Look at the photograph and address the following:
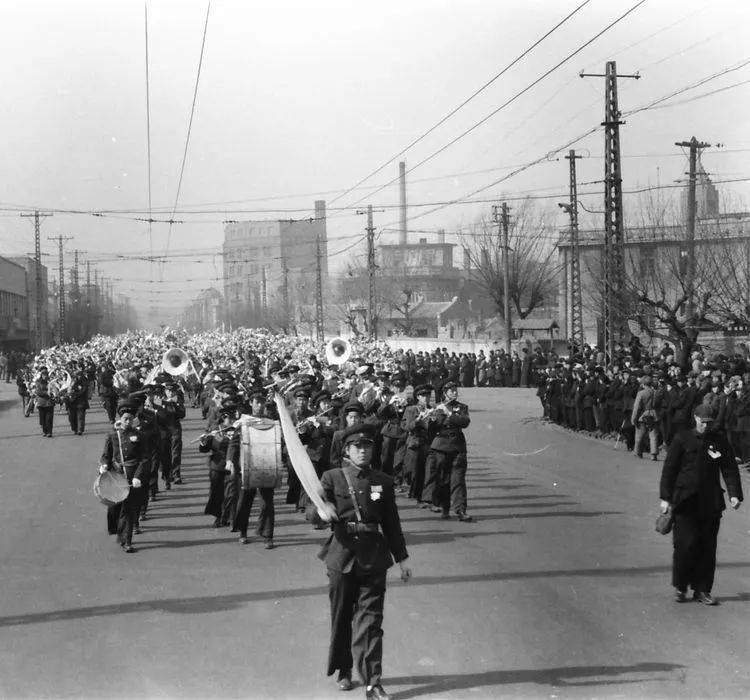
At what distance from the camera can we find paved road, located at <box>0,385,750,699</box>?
6.36 metres

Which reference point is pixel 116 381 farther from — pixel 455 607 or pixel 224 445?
pixel 455 607

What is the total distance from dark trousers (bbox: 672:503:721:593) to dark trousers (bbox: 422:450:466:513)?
158 inches

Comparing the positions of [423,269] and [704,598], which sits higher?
[423,269]

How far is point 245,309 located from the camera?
128875 mm

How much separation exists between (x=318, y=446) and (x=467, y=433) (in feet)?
37.5

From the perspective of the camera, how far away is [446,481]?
41.4ft

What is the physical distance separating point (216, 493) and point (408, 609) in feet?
15.1

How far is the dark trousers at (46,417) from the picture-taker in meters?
24.4

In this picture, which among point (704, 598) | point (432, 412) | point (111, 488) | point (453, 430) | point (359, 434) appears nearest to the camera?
point (359, 434)

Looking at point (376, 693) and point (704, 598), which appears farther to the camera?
point (704, 598)

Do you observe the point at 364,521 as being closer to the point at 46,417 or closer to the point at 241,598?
the point at 241,598

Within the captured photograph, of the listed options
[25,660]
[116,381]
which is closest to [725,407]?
[25,660]

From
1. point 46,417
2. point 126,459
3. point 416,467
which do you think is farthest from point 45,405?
point 126,459

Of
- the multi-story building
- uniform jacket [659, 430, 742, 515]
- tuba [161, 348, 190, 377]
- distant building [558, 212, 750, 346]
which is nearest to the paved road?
uniform jacket [659, 430, 742, 515]
